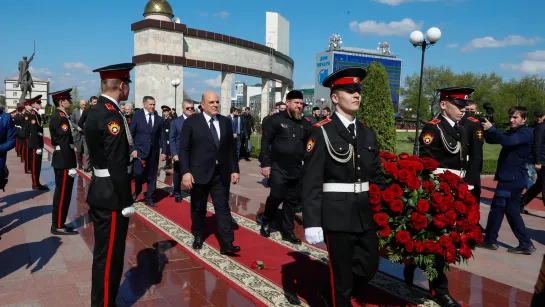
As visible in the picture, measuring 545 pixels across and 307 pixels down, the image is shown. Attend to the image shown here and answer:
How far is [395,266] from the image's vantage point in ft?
17.7

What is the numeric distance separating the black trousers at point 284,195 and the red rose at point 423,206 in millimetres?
2915

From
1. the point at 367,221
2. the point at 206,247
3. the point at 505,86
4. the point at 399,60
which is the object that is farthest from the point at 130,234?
the point at 399,60

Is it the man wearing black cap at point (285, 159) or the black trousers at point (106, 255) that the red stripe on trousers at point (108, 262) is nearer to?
the black trousers at point (106, 255)

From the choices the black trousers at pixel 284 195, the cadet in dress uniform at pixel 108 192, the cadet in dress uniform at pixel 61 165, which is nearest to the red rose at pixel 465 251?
the cadet in dress uniform at pixel 108 192

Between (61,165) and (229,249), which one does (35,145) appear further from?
(229,249)

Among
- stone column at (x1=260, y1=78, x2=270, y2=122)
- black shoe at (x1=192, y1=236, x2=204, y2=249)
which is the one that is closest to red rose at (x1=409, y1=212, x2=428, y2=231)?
black shoe at (x1=192, y1=236, x2=204, y2=249)

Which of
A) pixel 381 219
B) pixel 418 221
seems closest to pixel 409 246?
pixel 418 221

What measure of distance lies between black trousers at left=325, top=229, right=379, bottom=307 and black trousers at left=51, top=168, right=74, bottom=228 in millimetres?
4486

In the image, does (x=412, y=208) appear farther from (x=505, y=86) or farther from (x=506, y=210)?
(x=505, y=86)

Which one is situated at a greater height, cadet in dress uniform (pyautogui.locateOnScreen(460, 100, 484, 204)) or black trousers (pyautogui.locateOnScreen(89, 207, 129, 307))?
cadet in dress uniform (pyautogui.locateOnScreen(460, 100, 484, 204))

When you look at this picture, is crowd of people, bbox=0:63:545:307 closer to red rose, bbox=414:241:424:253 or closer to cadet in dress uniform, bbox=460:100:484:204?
cadet in dress uniform, bbox=460:100:484:204

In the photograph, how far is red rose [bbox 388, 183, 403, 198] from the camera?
11.5 ft

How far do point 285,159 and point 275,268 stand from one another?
1.76 metres

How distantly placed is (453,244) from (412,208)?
470mm
